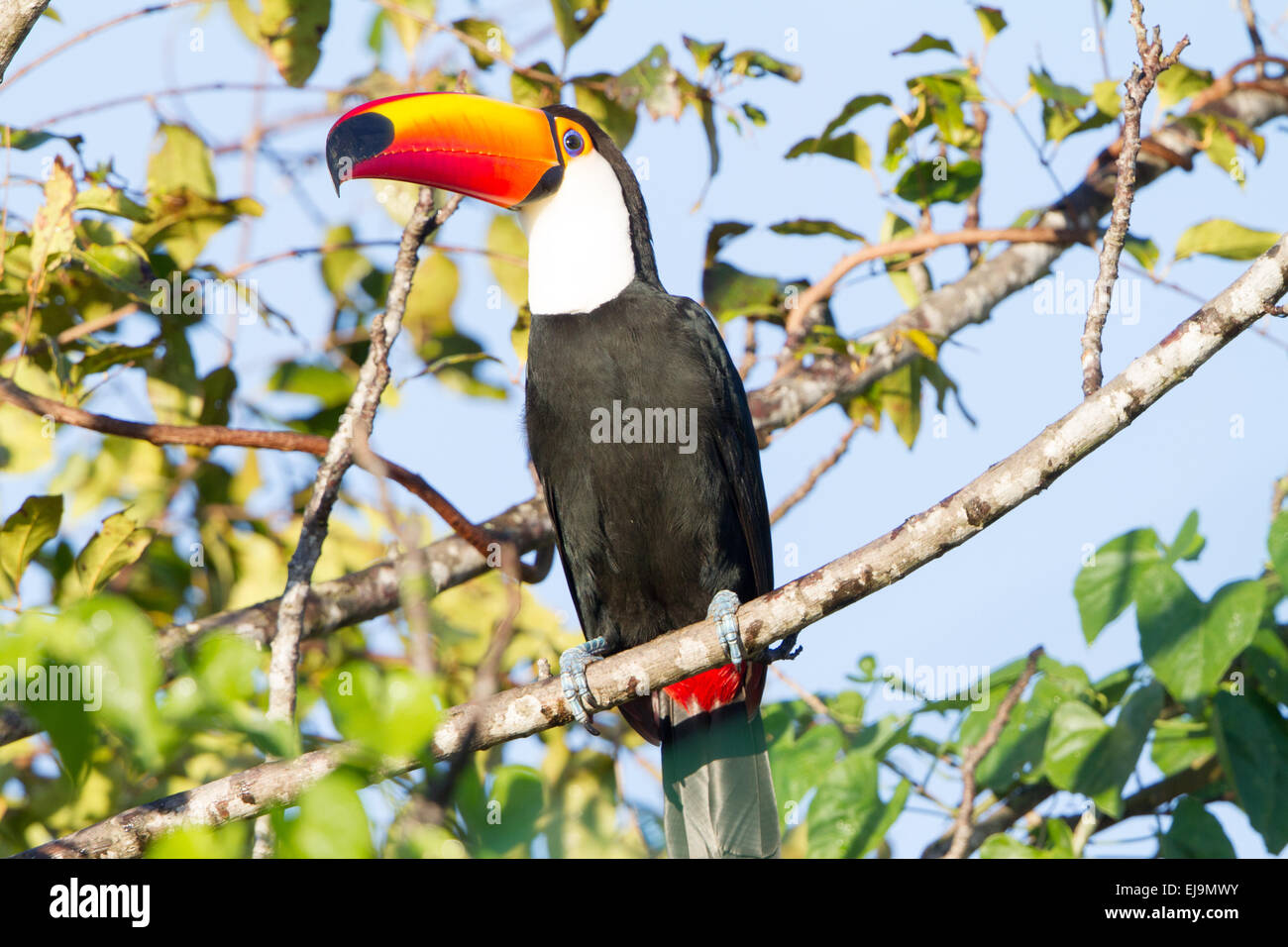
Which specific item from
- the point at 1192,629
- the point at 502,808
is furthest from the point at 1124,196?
the point at 502,808

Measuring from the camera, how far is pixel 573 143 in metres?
3.99

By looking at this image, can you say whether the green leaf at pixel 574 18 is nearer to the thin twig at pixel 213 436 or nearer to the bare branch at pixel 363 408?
the bare branch at pixel 363 408

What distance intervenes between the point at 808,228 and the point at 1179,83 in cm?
139

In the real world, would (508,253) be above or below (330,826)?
above

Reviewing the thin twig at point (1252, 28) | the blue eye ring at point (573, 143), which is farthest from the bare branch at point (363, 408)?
the thin twig at point (1252, 28)

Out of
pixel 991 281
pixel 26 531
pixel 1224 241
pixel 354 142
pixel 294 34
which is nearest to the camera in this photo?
pixel 26 531

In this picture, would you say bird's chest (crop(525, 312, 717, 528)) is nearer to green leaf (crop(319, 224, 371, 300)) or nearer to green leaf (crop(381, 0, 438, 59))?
green leaf (crop(319, 224, 371, 300))

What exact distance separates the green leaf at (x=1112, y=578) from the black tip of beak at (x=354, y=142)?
7.97 ft

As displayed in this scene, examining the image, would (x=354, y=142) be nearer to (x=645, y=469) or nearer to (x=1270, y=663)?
(x=645, y=469)

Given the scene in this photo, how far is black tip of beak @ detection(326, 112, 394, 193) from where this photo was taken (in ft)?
11.0

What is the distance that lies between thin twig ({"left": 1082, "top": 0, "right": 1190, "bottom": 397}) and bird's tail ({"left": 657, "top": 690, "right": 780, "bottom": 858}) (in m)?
1.57

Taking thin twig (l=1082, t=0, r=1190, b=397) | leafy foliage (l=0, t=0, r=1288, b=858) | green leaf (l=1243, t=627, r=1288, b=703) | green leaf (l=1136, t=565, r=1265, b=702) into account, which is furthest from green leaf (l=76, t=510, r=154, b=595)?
green leaf (l=1243, t=627, r=1288, b=703)

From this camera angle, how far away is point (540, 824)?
1616 millimetres

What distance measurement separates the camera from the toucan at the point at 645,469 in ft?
10.8
